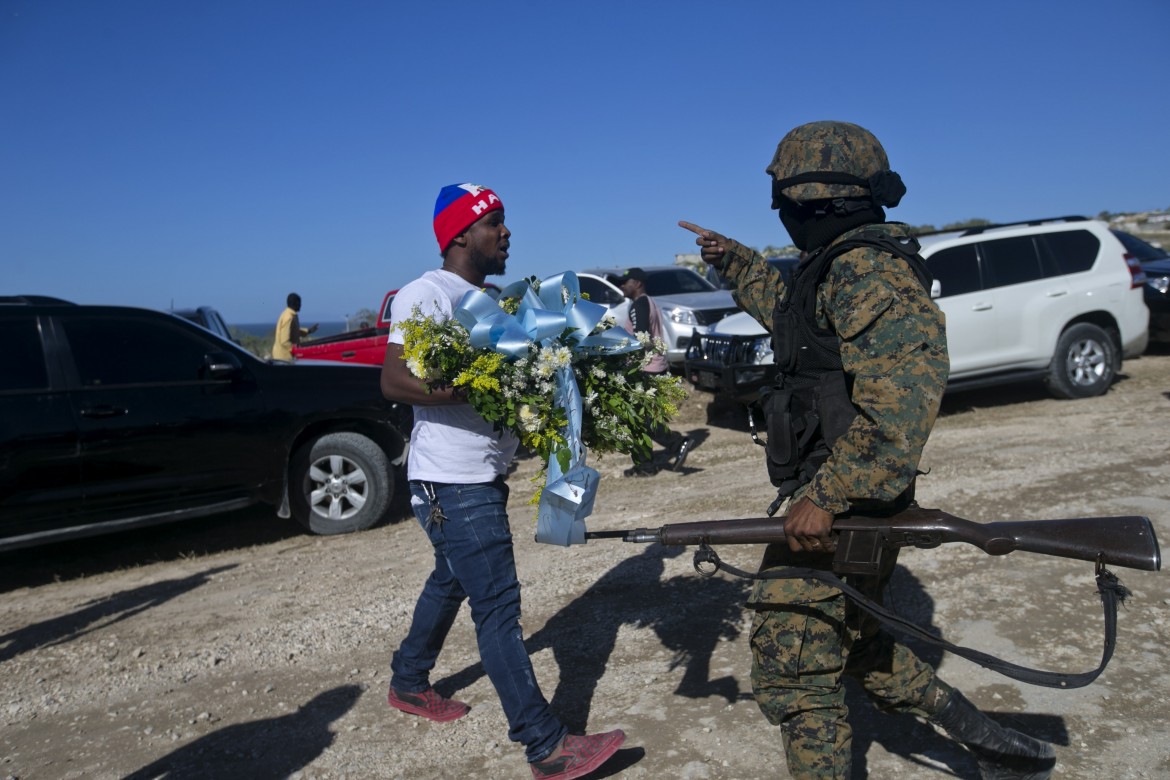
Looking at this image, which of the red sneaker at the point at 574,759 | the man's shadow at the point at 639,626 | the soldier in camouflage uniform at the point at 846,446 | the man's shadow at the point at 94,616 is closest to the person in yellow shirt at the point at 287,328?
the man's shadow at the point at 94,616

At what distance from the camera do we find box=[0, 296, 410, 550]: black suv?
630 cm

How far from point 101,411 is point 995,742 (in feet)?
19.6

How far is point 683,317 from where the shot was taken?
42.0 feet

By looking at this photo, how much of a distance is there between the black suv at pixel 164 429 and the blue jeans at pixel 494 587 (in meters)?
3.99

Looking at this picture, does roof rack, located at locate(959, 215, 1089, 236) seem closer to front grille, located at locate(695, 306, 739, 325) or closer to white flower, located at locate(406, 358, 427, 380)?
front grille, located at locate(695, 306, 739, 325)

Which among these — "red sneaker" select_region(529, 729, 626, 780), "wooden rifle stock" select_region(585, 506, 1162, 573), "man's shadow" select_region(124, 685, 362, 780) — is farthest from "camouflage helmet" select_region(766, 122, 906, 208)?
"man's shadow" select_region(124, 685, 362, 780)

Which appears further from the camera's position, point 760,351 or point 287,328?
point 287,328

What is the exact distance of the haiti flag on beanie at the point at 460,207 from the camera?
3.45 m

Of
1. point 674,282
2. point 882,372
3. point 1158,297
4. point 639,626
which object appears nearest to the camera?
point 882,372

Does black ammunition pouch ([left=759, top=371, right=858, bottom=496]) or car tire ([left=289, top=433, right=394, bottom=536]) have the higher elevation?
black ammunition pouch ([left=759, top=371, right=858, bottom=496])

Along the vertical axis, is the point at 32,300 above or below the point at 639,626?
above

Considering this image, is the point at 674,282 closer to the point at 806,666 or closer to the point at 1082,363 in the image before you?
the point at 1082,363

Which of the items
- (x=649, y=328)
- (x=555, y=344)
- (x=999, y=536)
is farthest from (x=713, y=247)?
(x=649, y=328)

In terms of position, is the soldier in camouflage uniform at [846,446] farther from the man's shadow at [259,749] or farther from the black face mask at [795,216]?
the man's shadow at [259,749]
